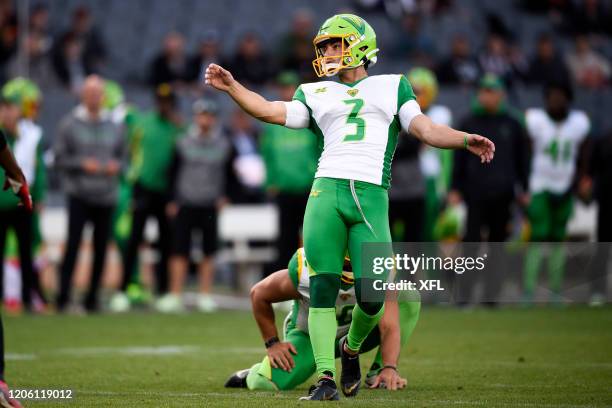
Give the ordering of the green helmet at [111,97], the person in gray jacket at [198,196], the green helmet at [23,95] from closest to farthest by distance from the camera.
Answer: the green helmet at [23,95], the person in gray jacket at [198,196], the green helmet at [111,97]

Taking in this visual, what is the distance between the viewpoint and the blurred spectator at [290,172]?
13.6m

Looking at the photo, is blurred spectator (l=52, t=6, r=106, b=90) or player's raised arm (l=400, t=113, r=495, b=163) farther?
blurred spectator (l=52, t=6, r=106, b=90)

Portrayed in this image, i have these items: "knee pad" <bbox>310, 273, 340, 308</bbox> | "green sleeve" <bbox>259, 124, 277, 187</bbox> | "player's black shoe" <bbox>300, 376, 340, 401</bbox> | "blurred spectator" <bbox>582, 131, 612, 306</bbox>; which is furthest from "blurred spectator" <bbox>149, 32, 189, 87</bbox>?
→ "player's black shoe" <bbox>300, 376, 340, 401</bbox>

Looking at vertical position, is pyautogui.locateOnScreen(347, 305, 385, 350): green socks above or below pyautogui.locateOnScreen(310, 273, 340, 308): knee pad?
below

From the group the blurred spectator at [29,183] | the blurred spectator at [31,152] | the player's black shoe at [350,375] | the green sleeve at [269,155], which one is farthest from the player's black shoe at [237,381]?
the green sleeve at [269,155]

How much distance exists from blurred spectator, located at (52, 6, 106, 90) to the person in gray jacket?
15.2 ft

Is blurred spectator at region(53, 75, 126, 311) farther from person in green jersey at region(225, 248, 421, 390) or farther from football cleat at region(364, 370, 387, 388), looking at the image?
football cleat at region(364, 370, 387, 388)

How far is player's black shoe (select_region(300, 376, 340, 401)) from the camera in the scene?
623cm

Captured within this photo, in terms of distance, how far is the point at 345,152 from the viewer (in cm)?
661

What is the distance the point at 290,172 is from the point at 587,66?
26.1 feet

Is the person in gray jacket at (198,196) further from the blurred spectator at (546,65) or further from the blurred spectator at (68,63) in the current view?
the blurred spectator at (546,65)

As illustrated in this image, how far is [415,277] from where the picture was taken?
749 centimetres

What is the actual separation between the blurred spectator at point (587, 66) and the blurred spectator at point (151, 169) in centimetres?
805

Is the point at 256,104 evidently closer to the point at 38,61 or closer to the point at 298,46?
the point at 298,46
